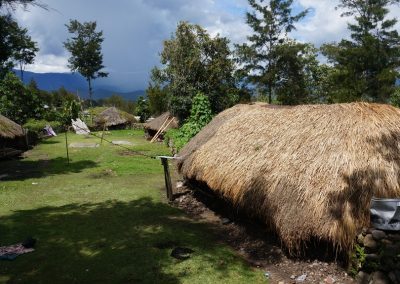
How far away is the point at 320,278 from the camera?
723 cm

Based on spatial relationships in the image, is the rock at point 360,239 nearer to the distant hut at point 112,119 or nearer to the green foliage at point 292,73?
the green foliage at point 292,73

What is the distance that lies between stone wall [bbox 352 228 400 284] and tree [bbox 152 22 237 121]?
19.6 meters

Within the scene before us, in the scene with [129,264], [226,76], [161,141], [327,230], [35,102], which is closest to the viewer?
[327,230]

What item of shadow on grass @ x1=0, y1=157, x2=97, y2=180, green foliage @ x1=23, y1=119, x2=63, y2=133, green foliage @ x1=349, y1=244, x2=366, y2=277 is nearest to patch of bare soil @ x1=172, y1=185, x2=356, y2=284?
green foliage @ x1=349, y1=244, x2=366, y2=277

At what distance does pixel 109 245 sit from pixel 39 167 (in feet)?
40.6

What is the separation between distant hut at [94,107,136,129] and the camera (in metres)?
41.7

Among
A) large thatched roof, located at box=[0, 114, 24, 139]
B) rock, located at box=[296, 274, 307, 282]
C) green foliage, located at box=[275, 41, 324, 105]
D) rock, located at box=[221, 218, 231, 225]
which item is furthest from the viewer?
green foliage, located at box=[275, 41, 324, 105]

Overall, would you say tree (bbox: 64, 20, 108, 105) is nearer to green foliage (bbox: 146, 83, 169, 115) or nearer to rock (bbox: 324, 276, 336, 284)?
green foliage (bbox: 146, 83, 169, 115)

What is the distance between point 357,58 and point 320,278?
32.2 metres

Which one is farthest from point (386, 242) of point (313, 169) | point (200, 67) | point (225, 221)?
point (200, 67)

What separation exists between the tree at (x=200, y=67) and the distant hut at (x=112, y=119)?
56.1ft

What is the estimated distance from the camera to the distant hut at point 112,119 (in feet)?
137

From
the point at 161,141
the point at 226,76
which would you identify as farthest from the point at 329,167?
the point at 161,141

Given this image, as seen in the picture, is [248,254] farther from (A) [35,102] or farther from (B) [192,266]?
(A) [35,102]
